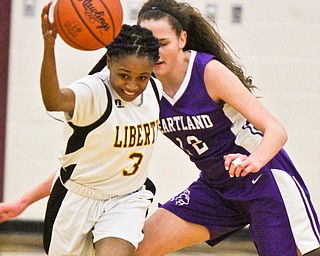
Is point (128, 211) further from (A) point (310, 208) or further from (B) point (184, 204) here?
(A) point (310, 208)

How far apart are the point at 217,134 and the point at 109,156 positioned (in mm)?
668

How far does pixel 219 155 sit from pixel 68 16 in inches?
45.7

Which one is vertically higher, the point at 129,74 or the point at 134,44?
the point at 134,44

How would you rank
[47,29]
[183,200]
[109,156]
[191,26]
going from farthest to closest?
[183,200]
[191,26]
[109,156]
[47,29]

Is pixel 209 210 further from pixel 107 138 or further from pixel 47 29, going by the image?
pixel 47 29

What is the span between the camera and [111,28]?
3.75 meters

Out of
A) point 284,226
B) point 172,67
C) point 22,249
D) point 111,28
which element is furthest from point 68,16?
point 22,249

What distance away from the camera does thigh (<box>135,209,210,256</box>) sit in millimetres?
4477

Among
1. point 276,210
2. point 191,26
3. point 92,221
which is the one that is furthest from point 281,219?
point 191,26

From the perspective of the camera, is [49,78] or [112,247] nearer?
[49,78]

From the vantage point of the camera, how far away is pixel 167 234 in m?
4.54

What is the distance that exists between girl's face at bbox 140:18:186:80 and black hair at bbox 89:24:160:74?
27 centimetres

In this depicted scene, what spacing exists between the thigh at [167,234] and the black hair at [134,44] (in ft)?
3.17

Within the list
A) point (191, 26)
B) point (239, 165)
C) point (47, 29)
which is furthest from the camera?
point (191, 26)
